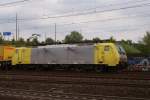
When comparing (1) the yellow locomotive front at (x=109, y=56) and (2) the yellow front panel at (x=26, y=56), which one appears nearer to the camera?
(1) the yellow locomotive front at (x=109, y=56)

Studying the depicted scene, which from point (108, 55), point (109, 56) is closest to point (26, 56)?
point (108, 55)

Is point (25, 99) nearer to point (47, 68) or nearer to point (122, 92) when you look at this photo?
point (122, 92)

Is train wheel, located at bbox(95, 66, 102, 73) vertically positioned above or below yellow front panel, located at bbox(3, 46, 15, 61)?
below

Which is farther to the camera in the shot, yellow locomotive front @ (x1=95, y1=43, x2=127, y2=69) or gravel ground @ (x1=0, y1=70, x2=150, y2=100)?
yellow locomotive front @ (x1=95, y1=43, x2=127, y2=69)

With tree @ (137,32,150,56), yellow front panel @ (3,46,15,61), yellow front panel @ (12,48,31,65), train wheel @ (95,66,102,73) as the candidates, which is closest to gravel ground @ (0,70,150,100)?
train wheel @ (95,66,102,73)

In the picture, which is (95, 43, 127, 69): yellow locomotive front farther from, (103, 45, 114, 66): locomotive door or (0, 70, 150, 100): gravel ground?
(0, 70, 150, 100): gravel ground

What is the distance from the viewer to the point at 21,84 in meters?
19.7

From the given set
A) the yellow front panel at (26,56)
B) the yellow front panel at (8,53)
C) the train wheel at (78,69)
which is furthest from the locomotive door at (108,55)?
the yellow front panel at (8,53)

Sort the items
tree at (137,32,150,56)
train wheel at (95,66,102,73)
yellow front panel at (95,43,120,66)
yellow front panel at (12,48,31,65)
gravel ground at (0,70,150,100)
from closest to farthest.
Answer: gravel ground at (0,70,150,100), yellow front panel at (95,43,120,66), train wheel at (95,66,102,73), yellow front panel at (12,48,31,65), tree at (137,32,150,56)

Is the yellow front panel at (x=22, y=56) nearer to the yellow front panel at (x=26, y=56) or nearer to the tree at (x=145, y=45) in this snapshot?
the yellow front panel at (x=26, y=56)

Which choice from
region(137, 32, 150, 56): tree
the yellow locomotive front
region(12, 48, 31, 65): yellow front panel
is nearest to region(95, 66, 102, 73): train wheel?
the yellow locomotive front

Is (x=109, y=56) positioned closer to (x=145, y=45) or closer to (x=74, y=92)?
(x=74, y=92)

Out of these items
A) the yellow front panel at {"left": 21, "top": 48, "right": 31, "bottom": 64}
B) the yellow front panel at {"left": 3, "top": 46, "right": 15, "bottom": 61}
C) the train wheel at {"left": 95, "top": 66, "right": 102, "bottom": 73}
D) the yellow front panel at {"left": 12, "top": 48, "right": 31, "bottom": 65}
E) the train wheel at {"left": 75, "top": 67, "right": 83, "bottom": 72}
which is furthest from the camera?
the yellow front panel at {"left": 3, "top": 46, "right": 15, "bottom": 61}

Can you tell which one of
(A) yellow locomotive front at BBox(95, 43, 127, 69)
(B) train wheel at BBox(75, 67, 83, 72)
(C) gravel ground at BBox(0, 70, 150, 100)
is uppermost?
(A) yellow locomotive front at BBox(95, 43, 127, 69)
